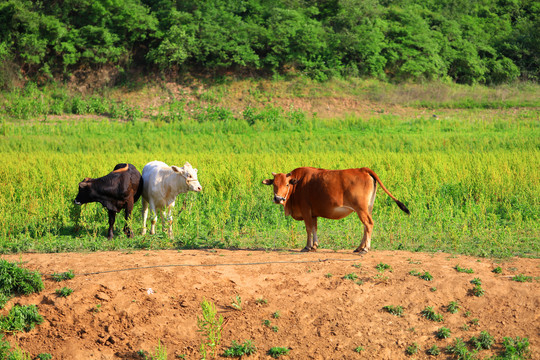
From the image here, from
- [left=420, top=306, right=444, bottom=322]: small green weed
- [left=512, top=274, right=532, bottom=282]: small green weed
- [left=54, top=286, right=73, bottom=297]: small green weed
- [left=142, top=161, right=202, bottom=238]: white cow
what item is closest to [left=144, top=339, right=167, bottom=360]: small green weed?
[left=54, top=286, right=73, bottom=297]: small green weed

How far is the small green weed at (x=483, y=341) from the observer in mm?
5781

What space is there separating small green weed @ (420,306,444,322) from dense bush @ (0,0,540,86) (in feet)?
71.8

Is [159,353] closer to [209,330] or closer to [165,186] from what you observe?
[209,330]

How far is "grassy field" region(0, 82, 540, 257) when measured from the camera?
29.1ft

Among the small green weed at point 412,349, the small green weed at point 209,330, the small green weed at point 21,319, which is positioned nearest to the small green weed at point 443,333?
the small green weed at point 412,349

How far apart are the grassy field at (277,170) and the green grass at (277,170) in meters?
0.04

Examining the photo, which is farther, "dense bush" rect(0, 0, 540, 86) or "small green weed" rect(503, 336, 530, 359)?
"dense bush" rect(0, 0, 540, 86)

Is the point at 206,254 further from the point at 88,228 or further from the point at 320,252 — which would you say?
the point at 88,228

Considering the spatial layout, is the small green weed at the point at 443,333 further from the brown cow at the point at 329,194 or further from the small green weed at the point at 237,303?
the small green weed at the point at 237,303

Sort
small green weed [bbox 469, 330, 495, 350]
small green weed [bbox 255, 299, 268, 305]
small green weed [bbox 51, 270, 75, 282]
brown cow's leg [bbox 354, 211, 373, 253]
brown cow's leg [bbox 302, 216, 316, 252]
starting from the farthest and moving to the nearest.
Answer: brown cow's leg [bbox 302, 216, 316, 252] < brown cow's leg [bbox 354, 211, 373, 253] < small green weed [bbox 51, 270, 75, 282] < small green weed [bbox 255, 299, 268, 305] < small green weed [bbox 469, 330, 495, 350]

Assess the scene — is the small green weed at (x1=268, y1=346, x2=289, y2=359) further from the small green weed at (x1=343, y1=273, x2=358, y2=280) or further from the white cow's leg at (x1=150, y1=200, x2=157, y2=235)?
the white cow's leg at (x1=150, y1=200, x2=157, y2=235)

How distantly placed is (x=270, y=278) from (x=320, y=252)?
3.96 ft

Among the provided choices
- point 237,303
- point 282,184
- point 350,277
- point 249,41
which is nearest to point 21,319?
point 237,303

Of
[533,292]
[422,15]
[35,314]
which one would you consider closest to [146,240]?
[35,314]
